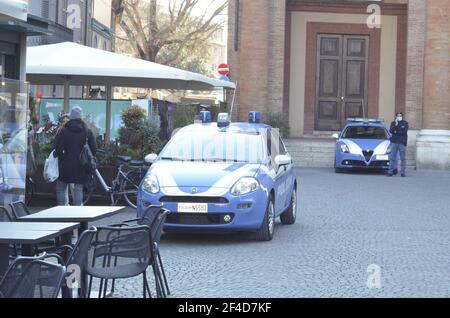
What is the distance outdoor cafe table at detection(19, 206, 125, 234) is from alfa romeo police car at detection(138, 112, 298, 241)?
325 cm

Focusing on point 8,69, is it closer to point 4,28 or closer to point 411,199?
point 4,28

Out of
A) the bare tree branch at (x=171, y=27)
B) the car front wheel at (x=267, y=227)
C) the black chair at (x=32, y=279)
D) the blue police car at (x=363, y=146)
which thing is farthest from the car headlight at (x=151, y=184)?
the bare tree branch at (x=171, y=27)

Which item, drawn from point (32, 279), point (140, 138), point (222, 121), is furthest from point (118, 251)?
point (140, 138)

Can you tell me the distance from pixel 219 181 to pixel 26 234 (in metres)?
5.52

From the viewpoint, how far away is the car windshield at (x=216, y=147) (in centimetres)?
1318

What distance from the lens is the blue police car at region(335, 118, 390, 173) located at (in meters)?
27.4

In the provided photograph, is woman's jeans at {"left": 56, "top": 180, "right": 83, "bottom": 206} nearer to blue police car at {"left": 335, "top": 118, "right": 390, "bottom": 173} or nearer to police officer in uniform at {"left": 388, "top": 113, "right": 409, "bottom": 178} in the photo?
police officer in uniform at {"left": 388, "top": 113, "right": 409, "bottom": 178}

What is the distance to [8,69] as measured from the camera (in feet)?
43.1

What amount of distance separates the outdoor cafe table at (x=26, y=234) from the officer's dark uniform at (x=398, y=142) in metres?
19.6

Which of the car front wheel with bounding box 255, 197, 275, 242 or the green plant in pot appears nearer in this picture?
the car front wheel with bounding box 255, 197, 275, 242

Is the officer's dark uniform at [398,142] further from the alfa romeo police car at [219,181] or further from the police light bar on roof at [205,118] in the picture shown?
the alfa romeo police car at [219,181]

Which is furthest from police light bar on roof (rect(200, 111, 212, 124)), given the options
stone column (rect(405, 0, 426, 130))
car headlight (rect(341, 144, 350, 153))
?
stone column (rect(405, 0, 426, 130))

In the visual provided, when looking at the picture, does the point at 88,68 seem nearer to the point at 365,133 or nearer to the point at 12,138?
the point at 12,138

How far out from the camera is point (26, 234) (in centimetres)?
691
